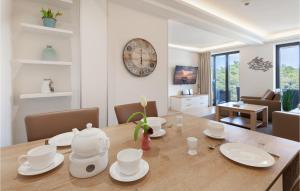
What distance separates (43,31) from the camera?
1.77m

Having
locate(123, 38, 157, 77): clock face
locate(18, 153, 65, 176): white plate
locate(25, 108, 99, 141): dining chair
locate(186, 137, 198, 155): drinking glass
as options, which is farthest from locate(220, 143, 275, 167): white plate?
locate(123, 38, 157, 77): clock face

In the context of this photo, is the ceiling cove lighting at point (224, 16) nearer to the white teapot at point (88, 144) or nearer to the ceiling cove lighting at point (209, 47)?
the ceiling cove lighting at point (209, 47)

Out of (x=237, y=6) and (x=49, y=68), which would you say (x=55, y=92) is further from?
(x=237, y=6)

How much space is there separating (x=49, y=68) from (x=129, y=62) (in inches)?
42.9

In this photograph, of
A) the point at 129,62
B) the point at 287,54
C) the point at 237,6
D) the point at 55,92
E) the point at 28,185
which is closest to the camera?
the point at 28,185

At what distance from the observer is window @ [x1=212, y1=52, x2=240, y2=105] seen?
593 centimetres

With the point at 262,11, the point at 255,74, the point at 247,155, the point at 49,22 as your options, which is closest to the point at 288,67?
the point at 255,74

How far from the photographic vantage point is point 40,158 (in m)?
0.73

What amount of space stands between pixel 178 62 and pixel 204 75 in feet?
4.39

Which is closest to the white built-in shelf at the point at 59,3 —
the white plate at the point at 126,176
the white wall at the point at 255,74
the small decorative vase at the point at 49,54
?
the small decorative vase at the point at 49,54

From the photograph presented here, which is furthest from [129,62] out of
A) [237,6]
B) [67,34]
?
[237,6]

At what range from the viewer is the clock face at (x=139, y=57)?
245 cm

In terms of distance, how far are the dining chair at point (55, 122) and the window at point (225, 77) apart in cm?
595

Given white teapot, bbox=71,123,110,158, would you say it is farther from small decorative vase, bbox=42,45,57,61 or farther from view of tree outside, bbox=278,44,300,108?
view of tree outside, bbox=278,44,300,108
